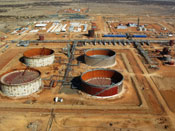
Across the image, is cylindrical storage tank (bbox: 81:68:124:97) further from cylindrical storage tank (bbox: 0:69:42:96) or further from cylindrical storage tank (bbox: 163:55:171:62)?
cylindrical storage tank (bbox: 163:55:171:62)

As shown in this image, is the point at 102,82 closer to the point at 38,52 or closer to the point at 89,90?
the point at 89,90

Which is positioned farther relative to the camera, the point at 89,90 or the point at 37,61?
the point at 37,61

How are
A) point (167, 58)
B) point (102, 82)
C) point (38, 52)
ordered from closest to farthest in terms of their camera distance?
point (102, 82), point (167, 58), point (38, 52)

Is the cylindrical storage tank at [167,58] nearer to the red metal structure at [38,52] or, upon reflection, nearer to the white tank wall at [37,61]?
the white tank wall at [37,61]

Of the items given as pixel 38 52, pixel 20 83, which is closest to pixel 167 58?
pixel 38 52

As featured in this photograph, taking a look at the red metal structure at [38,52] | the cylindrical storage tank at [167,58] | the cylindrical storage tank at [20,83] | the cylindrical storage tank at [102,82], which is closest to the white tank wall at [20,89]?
the cylindrical storage tank at [20,83]

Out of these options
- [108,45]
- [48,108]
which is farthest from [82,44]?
[48,108]
